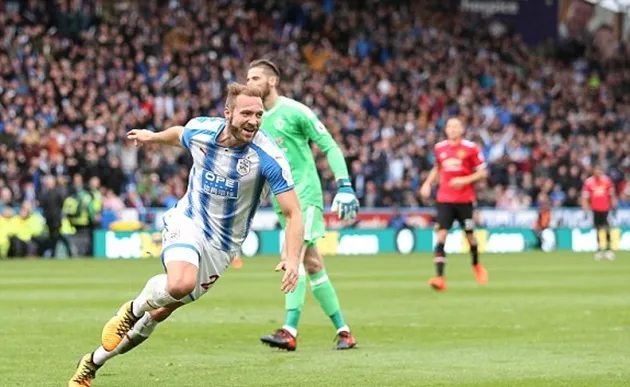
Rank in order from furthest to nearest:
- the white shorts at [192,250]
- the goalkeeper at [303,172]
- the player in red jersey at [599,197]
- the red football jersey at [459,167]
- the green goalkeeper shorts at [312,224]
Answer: the player in red jersey at [599,197] → the red football jersey at [459,167] → the green goalkeeper shorts at [312,224] → the goalkeeper at [303,172] → the white shorts at [192,250]

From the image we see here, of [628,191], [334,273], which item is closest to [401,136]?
[628,191]

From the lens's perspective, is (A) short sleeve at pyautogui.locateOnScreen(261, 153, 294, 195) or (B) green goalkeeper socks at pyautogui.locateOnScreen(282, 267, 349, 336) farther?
(B) green goalkeeper socks at pyautogui.locateOnScreen(282, 267, 349, 336)

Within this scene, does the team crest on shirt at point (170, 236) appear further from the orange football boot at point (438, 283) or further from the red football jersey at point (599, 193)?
the red football jersey at point (599, 193)

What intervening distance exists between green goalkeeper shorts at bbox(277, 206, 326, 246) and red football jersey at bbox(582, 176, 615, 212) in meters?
21.6

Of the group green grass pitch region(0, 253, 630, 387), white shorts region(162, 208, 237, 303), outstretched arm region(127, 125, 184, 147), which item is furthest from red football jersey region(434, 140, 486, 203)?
white shorts region(162, 208, 237, 303)

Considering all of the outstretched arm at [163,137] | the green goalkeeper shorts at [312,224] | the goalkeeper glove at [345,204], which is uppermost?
the outstretched arm at [163,137]

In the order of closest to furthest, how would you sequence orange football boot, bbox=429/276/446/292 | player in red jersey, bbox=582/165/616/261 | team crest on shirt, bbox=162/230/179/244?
team crest on shirt, bbox=162/230/179/244 < orange football boot, bbox=429/276/446/292 < player in red jersey, bbox=582/165/616/261

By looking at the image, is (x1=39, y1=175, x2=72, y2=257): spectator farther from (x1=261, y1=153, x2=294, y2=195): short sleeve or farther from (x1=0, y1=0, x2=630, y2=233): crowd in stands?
(x1=261, y1=153, x2=294, y2=195): short sleeve

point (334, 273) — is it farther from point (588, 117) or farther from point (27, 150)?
point (588, 117)

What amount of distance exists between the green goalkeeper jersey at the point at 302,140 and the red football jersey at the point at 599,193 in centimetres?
2158

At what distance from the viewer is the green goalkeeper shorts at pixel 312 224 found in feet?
37.0

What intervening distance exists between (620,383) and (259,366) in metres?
2.66

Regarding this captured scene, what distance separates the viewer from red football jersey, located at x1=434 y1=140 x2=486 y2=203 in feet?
65.7

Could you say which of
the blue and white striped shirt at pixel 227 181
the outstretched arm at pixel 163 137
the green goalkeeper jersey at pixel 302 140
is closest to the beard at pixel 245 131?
the blue and white striped shirt at pixel 227 181
